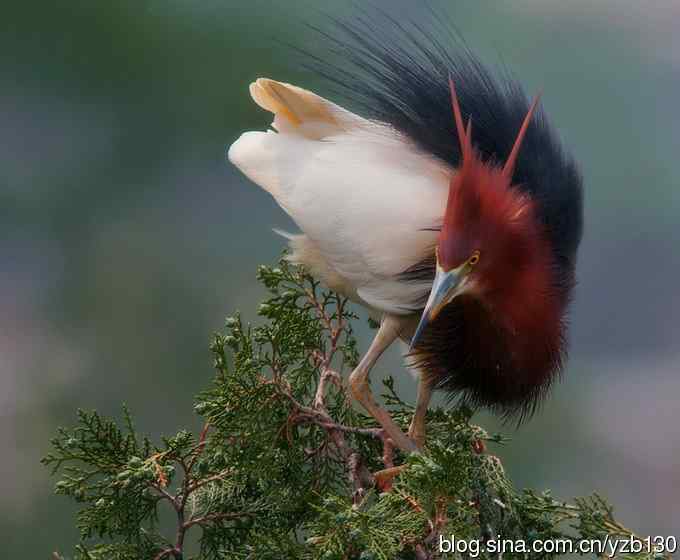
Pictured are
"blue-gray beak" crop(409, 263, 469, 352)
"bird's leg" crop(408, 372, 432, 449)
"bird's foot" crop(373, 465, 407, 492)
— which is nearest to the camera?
"blue-gray beak" crop(409, 263, 469, 352)

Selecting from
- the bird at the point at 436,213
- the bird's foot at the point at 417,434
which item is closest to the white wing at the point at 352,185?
the bird at the point at 436,213

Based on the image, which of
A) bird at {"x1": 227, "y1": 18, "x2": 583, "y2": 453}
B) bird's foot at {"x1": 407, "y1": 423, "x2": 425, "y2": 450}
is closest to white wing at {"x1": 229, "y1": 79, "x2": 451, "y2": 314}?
bird at {"x1": 227, "y1": 18, "x2": 583, "y2": 453}

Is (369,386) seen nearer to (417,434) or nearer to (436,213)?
(417,434)

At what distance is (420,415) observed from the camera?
150 centimetres

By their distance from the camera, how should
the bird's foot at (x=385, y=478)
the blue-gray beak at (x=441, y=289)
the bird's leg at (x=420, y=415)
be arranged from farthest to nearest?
the bird's leg at (x=420, y=415), the bird's foot at (x=385, y=478), the blue-gray beak at (x=441, y=289)

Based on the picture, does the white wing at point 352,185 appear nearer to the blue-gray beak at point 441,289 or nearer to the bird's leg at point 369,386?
the bird's leg at point 369,386

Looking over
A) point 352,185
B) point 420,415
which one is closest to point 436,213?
point 352,185

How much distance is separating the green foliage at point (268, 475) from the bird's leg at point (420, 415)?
0.15 feet

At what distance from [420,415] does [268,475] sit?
0.28 m

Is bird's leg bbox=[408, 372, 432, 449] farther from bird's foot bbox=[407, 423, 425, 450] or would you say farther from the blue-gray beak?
the blue-gray beak

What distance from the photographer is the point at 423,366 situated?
1438 millimetres

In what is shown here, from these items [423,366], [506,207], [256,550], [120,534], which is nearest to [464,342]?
[423,366]

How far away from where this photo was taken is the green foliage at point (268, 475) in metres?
1.27

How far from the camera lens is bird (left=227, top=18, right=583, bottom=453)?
1267 millimetres
